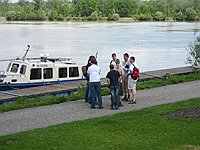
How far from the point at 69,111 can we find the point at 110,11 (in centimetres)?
13885

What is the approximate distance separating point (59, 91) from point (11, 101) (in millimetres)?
2732

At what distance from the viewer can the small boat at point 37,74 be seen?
23.2 m

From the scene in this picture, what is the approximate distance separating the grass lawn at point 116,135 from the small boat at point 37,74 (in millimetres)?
11173

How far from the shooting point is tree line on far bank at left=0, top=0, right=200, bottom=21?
143250 mm

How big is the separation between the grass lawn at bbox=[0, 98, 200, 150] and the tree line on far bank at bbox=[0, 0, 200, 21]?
127666mm

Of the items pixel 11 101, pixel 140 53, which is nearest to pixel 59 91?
pixel 11 101

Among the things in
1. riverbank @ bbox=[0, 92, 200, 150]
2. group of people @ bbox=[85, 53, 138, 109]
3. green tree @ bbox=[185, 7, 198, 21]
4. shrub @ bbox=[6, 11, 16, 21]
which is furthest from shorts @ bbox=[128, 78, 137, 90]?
shrub @ bbox=[6, 11, 16, 21]

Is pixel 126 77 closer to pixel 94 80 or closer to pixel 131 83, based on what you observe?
pixel 131 83

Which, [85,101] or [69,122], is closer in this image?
[69,122]

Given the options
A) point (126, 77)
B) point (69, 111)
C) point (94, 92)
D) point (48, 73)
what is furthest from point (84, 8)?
point (69, 111)

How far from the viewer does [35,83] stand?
23.5m

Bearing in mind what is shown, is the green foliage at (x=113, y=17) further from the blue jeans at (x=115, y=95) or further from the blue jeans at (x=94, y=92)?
the blue jeans at (x=115, y=95)

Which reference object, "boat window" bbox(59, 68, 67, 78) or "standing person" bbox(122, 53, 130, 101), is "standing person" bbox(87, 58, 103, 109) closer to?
"standing person" bbox(122, 53, 130, 101)

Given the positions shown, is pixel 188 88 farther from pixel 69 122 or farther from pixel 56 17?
pixel 56 17
